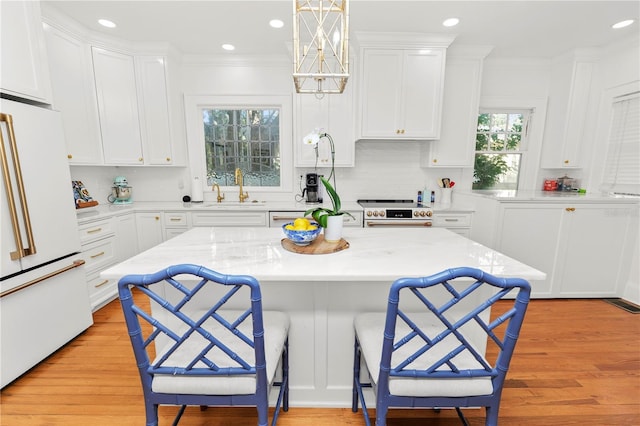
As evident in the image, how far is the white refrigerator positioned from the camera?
1.63 meters

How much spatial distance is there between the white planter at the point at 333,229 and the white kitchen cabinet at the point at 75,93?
105 inches

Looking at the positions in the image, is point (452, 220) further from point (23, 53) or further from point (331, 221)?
point (23, 53)

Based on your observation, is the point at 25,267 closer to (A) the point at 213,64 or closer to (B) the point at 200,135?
(B) the point at 200,135

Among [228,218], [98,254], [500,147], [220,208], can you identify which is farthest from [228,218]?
[500,147]

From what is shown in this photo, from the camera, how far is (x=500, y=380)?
3.18 ft

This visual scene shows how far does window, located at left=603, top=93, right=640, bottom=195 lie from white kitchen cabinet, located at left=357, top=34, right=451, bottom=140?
1839mm

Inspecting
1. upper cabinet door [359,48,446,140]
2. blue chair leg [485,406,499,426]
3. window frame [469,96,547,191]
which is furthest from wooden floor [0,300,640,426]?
upper cabinet door [359,48,446,140]

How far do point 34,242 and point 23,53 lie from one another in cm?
117

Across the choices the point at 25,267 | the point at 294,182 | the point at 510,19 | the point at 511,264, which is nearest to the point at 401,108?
the point at 510,19

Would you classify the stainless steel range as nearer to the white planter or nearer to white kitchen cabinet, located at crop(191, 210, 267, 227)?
white kitchen cabinet, located at crop(191, 210, 267, 227)

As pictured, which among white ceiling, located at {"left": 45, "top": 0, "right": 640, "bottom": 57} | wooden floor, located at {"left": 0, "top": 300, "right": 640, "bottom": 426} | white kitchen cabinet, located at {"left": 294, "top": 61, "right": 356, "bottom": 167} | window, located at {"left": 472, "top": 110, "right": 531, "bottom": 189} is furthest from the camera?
window, located at {"left": 472, "top": 110, "right": 531, "bottom": 189}

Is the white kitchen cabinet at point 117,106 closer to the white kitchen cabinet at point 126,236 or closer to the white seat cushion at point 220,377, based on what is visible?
the white kitchen cabinet at point 126,236

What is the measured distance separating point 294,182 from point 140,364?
2.79 metres

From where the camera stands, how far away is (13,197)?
1.64 metres
